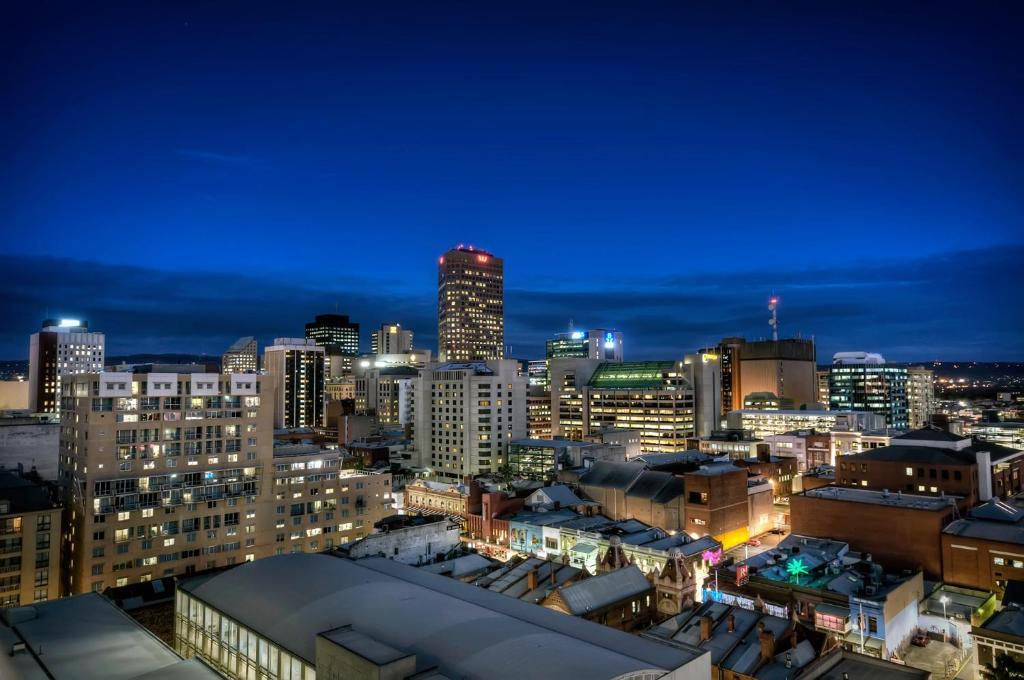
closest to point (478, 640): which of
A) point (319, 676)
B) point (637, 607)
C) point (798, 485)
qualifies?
point (319, 676)

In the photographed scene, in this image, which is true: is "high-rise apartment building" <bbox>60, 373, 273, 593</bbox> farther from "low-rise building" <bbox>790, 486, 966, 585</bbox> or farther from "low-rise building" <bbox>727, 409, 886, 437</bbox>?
"low-rise building" <bbox>727, 409, 886, 437</bbox>

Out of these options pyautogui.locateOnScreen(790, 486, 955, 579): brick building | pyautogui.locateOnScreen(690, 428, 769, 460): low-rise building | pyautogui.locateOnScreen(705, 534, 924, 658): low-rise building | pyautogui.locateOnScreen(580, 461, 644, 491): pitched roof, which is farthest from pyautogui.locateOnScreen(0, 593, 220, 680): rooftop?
pyautogui.locateOnScreen(690, 428, 769, 460): low-rise building

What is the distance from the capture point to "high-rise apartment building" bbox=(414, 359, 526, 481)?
442 feet

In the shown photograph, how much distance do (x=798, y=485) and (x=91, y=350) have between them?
7164 inches

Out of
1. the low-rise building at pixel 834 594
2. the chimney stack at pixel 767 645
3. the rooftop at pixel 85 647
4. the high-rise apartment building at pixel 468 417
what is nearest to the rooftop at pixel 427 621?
the rooftop at pixel 85 647

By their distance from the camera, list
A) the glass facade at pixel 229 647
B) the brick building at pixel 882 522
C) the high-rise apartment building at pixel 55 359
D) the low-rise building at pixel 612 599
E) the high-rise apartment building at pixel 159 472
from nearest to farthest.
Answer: the glass facade at pixel 229 647, the low-rise building at pixel 612 599, the high-rise apartment building at pixel 159 472, the brick building at pixel 882 522, the high-rise apartment building at pixel 55 359

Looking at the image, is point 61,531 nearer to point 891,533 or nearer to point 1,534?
point 1,534

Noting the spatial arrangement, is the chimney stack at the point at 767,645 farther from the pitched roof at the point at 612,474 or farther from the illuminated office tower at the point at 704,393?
the illuminated office tower at the point at 704,393

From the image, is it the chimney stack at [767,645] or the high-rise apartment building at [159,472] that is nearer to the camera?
the chimney stack at [767,645]

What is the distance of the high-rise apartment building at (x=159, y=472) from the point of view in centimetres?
6538

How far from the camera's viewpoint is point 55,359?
570 feet

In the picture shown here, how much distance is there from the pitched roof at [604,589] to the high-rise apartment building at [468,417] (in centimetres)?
7723

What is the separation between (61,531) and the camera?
67.9 metres

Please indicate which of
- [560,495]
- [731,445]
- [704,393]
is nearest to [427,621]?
[560,495]
